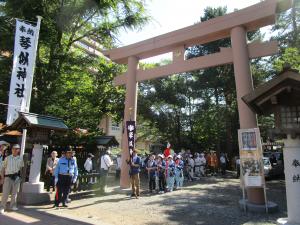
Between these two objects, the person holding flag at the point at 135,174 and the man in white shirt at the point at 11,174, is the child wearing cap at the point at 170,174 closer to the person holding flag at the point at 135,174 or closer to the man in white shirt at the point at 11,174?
the person holding flag at the point at 135,174

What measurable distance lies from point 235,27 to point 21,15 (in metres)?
11.4

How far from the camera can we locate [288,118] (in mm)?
6676

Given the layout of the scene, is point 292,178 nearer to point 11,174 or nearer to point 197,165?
point 11,174

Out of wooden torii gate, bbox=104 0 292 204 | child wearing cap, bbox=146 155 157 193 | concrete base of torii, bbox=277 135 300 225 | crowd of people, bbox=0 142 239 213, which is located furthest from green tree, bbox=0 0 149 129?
concrete base of torii, bbox=277 135 300 225

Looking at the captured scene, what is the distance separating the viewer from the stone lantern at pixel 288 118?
627 centimetres

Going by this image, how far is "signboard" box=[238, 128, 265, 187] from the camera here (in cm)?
833

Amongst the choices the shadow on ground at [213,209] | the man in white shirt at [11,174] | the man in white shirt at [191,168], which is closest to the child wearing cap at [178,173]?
the shadow on ground at [213,209]

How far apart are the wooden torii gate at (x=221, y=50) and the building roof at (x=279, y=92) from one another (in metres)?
2.37

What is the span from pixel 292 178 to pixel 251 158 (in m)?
2.13

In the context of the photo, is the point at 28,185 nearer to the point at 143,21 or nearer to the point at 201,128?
the point at 143,21

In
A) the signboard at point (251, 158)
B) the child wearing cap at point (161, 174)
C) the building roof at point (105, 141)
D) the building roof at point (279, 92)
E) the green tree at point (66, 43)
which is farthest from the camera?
the building roof at point (105, 141)

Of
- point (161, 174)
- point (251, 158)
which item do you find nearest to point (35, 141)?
point (161, 174)

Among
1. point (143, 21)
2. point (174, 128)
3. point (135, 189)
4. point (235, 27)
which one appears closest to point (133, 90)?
point (135, 189)

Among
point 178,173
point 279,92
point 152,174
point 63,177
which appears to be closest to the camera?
point 279,92
